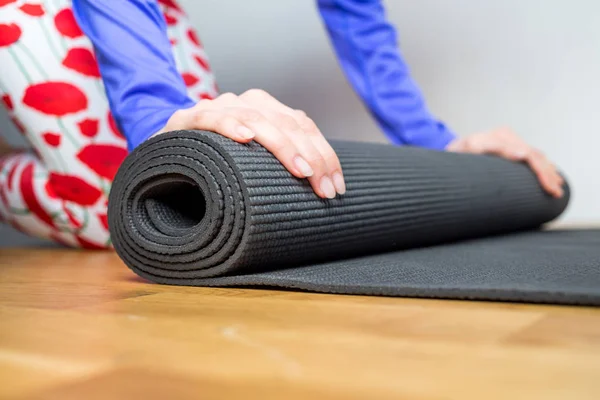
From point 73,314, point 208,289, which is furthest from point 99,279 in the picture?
point 73,314

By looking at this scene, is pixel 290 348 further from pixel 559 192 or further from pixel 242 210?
pixel 559 192

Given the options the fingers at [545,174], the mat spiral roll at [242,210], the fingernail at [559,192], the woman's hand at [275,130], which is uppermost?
the woman's hand at [275,130]

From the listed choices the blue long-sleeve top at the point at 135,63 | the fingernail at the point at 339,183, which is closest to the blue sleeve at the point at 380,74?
the blue long-sleeve top at the point at 135,63

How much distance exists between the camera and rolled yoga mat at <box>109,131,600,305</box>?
911 mm

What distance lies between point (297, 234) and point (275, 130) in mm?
164

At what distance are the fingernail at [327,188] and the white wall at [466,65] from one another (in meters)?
1.77

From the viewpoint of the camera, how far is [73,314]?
793mm

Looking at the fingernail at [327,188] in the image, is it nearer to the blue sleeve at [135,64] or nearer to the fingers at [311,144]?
the fingers at [311,144]

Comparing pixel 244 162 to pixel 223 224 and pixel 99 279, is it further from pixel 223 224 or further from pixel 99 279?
pixel 99 279

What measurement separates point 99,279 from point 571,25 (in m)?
2.14


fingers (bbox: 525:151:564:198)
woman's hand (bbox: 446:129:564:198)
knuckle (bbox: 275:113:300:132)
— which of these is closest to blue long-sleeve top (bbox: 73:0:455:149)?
knuckle (bbox: 275:113:300:132)

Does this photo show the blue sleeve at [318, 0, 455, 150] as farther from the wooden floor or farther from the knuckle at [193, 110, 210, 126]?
the wooden floor

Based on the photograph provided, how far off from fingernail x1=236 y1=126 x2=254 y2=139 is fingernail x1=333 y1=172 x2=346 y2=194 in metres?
0.17

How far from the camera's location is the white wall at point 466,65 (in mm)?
2598
